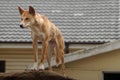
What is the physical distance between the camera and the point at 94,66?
1349 centimetres

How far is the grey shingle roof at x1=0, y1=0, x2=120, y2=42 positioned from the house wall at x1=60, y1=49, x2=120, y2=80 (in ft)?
5.42

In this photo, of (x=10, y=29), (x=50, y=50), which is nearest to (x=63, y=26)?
(x=10, y=29)

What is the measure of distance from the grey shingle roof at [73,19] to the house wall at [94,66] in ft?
5.42

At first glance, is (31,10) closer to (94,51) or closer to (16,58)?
(94,51)

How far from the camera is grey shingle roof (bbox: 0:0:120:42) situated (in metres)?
15.5

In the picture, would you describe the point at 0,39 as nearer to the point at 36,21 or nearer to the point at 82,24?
the point at 82,24

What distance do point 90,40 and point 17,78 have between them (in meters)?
7.04

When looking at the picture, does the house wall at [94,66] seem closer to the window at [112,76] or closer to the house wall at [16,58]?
the window at [112,76]

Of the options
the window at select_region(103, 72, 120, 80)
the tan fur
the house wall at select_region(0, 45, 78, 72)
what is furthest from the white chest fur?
the house wall at select_region(0, 45, 78, 72)

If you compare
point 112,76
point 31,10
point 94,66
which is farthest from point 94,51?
point 31,10

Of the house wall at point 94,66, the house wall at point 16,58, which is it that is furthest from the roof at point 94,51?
the house wall at point 16,58

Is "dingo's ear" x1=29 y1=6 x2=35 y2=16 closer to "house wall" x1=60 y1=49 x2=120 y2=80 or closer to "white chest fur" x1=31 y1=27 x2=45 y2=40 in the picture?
"white chest fur" x1=31 y1=27 x2=45 y2=40

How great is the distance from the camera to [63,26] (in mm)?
16250

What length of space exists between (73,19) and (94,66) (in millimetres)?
3491
